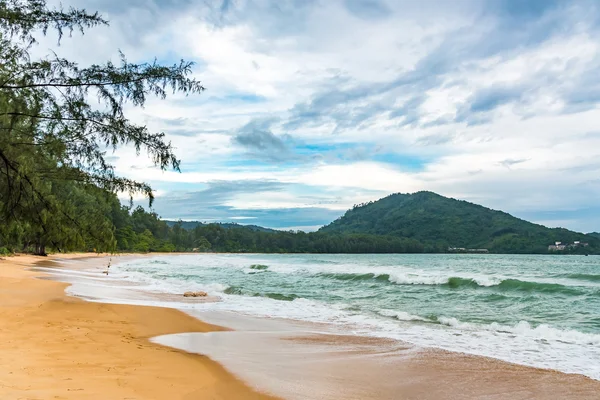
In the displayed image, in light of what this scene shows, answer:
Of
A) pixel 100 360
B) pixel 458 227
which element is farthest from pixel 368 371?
pixel 458 227

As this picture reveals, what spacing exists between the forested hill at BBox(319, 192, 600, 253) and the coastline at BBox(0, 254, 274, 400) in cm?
12076

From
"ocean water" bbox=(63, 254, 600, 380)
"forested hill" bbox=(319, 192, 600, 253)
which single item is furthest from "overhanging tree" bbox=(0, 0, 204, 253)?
"forested hill" bbox=(319, 192, 600, 253)

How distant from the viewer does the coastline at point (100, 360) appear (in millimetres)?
4832

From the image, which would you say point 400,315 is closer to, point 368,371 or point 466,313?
point 466,313

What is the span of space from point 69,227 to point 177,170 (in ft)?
7.00

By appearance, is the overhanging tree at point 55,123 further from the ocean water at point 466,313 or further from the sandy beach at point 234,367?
the ocean water at point 466,313

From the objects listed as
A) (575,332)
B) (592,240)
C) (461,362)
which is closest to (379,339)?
(461,362)

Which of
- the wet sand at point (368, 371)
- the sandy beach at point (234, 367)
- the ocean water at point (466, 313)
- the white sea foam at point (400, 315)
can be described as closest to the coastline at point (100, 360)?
the sandy beach at point (234, 367)

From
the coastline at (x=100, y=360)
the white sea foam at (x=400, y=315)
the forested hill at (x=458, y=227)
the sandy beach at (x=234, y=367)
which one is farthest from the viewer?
the forested hill at (x=458, y=227)

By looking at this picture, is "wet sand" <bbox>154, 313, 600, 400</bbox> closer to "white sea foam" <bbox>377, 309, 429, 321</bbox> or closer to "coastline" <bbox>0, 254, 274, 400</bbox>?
"coastline" <bbox>0, 254, 274, 400</bbox>

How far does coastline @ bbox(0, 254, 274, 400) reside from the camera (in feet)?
15.9

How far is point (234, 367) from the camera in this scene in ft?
21.9

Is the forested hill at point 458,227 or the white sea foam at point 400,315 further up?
the forested hill at point 458,227

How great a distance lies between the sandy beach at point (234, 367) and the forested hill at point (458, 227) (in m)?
120
